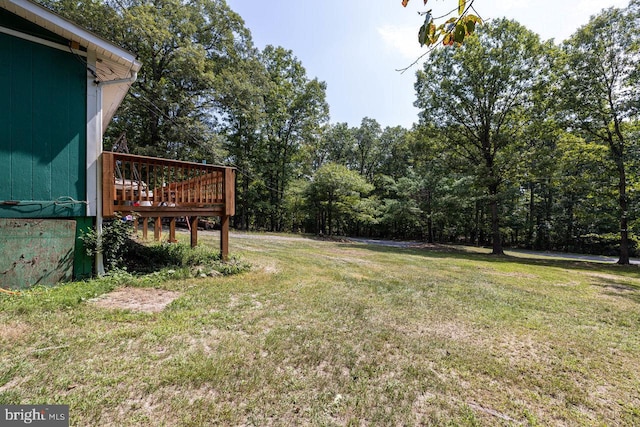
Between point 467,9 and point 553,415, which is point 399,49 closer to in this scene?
point 467,9

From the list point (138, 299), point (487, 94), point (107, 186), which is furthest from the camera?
point (487, 94)

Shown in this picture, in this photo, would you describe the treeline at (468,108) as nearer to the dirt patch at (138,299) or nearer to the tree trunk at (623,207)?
the tree trunk at (623,207)

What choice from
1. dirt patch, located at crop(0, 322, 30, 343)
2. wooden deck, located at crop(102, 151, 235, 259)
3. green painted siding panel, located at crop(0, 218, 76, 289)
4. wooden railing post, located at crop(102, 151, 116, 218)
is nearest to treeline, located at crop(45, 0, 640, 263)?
wooden deck, located at crop(102, 151, 235, 259)

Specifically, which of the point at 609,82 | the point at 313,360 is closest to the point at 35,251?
the point at 313,360

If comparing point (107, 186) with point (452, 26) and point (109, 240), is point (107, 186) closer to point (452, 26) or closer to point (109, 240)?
point (109, 240)

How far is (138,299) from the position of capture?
3.62 metres

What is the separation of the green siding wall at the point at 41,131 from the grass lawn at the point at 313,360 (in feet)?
4.37

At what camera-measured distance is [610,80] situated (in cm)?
1123

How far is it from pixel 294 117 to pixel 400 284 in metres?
21.3

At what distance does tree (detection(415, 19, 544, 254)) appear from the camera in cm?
1318

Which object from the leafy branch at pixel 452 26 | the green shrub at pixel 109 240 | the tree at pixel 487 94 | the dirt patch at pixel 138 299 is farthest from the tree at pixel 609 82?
the green shrub at pixel 109 240

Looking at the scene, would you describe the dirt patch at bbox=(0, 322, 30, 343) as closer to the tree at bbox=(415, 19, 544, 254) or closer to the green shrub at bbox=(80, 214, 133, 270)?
the green shrub at bbox=(80, 214, 133, 270)

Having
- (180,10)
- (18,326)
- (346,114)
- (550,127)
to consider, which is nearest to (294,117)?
(346,114)

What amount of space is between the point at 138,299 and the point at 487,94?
56.0ft
